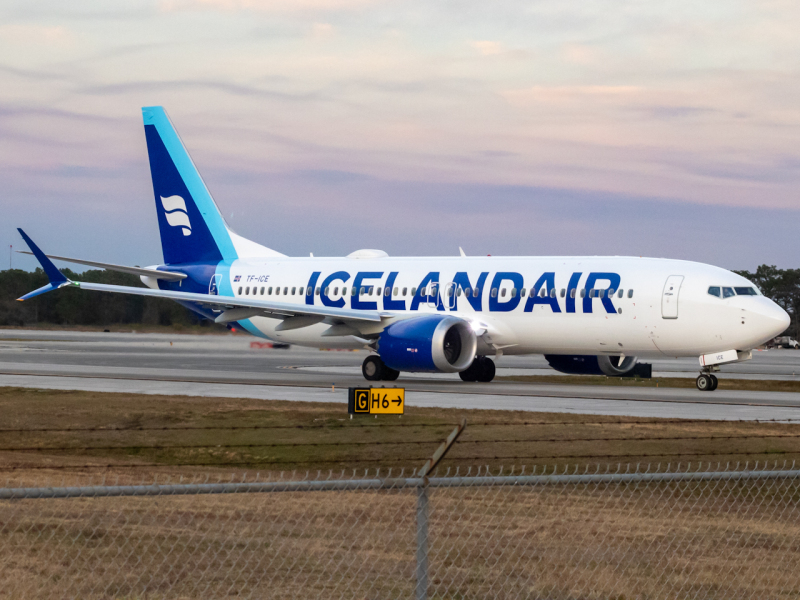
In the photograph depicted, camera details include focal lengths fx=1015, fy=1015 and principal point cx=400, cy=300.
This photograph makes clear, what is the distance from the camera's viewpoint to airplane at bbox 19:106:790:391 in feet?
92.8

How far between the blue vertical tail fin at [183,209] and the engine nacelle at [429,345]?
11123mm

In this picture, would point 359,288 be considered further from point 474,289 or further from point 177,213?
point 177,213

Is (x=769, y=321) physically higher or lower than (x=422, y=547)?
lower

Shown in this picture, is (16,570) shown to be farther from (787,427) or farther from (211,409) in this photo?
(787,427)

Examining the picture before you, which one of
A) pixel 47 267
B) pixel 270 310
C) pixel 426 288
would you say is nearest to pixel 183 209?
pixel 47 267

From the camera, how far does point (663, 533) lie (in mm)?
10820

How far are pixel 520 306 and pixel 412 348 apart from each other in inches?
141

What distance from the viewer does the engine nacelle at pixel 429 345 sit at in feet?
96.9

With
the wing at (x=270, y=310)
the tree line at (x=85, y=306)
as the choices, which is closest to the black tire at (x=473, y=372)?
the wing at (x=270, y=310)

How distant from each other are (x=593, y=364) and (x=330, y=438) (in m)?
16.9

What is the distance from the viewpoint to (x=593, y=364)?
33.0 metres

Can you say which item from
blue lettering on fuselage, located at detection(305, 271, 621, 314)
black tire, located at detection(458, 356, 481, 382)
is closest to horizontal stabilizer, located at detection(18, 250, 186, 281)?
blue lettering on fuselage, located at detection(305, 271, 621, 314)

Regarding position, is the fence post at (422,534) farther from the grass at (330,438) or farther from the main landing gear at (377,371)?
the main landing gear at (377,371)

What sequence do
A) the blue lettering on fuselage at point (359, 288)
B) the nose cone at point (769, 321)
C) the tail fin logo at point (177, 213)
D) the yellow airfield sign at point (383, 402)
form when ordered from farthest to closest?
the tail fin logo at point (177, 213) → the blue lettering on fuselage at point (359, 288) → the nose cone at point (769, 321) → the yellow airfield sign at point (383, 402)
